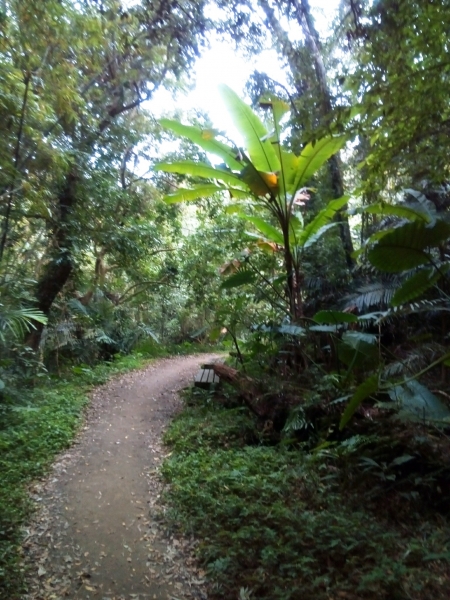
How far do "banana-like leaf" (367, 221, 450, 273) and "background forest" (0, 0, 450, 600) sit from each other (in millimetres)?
21

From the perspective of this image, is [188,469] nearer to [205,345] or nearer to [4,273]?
[4,273]

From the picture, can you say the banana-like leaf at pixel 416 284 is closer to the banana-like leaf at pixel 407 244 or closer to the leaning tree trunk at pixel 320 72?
the banana-like leaf at pixel 407 244

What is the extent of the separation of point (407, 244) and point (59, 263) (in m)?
6.56

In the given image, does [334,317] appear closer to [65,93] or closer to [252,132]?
[252,132]

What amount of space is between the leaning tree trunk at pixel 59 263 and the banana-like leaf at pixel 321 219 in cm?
383

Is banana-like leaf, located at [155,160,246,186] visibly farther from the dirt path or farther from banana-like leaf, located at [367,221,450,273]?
the dirt path

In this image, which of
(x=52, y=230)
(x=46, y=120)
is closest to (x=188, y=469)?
(x=46, y=120)

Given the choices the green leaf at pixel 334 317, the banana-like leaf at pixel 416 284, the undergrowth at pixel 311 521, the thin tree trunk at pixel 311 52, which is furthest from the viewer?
the thin tree trunk at pixel 311 52

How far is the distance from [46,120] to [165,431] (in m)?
4.27

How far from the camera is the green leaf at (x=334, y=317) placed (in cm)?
499

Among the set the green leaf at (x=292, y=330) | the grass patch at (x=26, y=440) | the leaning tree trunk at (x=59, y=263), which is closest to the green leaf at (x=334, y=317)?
the green leaf at (x=292, y=330)

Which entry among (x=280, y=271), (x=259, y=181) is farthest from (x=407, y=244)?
(x=280, y=271)

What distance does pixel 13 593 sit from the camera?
2963mm

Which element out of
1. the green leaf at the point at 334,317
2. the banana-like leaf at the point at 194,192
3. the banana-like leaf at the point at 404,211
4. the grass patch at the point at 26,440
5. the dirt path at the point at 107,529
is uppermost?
the banana-like leaf at the point at 194,192
